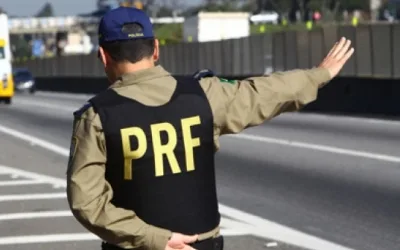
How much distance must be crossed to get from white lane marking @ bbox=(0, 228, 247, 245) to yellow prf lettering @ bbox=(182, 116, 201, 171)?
6.33 m

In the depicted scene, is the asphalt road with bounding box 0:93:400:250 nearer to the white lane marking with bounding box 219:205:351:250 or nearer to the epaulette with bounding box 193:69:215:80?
the white lane marking with bounding box 219:205:351:250

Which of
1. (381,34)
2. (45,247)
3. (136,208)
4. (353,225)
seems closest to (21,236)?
(45,247)

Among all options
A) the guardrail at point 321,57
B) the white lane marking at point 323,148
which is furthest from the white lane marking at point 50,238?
the guardrail at point 321,57

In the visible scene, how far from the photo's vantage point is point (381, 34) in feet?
96.8

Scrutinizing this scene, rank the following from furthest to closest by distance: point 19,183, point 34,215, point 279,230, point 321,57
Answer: point 321,57 < point 19,183 < point 34,215 < point 279,230

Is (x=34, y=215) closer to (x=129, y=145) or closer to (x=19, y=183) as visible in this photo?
(x=19, y=183)

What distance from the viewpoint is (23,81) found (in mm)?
65438

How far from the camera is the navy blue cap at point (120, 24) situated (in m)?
4.21

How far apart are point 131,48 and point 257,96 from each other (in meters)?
0.58

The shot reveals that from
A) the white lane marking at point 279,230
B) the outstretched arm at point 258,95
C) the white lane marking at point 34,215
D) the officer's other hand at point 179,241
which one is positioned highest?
the outstretched arm at point 258,95

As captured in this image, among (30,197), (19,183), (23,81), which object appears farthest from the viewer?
(23,81)

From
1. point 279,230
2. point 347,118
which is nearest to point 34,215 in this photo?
point 279,230

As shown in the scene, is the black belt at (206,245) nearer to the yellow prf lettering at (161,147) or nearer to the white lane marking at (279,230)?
the yellow prf lettering at (161,147)

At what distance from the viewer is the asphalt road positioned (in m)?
10.5
